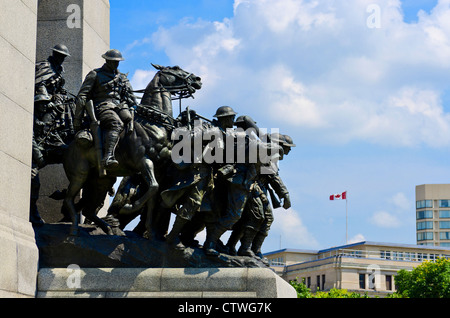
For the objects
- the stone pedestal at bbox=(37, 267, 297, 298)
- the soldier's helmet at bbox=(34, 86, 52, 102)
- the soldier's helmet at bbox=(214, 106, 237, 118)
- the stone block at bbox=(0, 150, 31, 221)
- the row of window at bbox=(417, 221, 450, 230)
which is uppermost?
the row of window at bbox=(417, 221, 450, 230)

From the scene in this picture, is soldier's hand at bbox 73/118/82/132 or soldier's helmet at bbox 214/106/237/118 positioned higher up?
soldier's helmet at bbox 214/106/237/118

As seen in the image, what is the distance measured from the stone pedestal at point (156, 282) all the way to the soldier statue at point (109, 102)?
2114mm

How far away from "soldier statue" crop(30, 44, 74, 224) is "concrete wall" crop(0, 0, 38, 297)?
1.23m

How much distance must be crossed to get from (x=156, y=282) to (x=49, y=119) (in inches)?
174

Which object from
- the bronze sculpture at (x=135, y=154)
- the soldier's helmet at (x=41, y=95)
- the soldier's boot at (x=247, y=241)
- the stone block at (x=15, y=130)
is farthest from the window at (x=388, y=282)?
the stone block at (x=15, y=130)

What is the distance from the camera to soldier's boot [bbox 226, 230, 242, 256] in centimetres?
1858

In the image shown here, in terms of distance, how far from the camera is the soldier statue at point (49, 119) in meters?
17.7

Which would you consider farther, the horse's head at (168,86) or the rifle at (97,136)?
the horse's head at (168,86)

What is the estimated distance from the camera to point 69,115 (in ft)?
63.3

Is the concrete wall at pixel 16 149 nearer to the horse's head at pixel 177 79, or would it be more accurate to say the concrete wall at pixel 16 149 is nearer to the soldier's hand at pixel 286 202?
the horse's head at pixel 177 79

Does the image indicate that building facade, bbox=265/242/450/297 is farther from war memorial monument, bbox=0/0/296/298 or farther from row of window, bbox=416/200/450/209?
war memorial monument, bbox=0/0/296/298

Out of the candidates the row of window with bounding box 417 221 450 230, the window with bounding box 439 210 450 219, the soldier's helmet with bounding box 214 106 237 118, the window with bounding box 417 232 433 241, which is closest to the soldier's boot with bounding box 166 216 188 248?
the soldier's helmet with bounding box 214 106 237 118
